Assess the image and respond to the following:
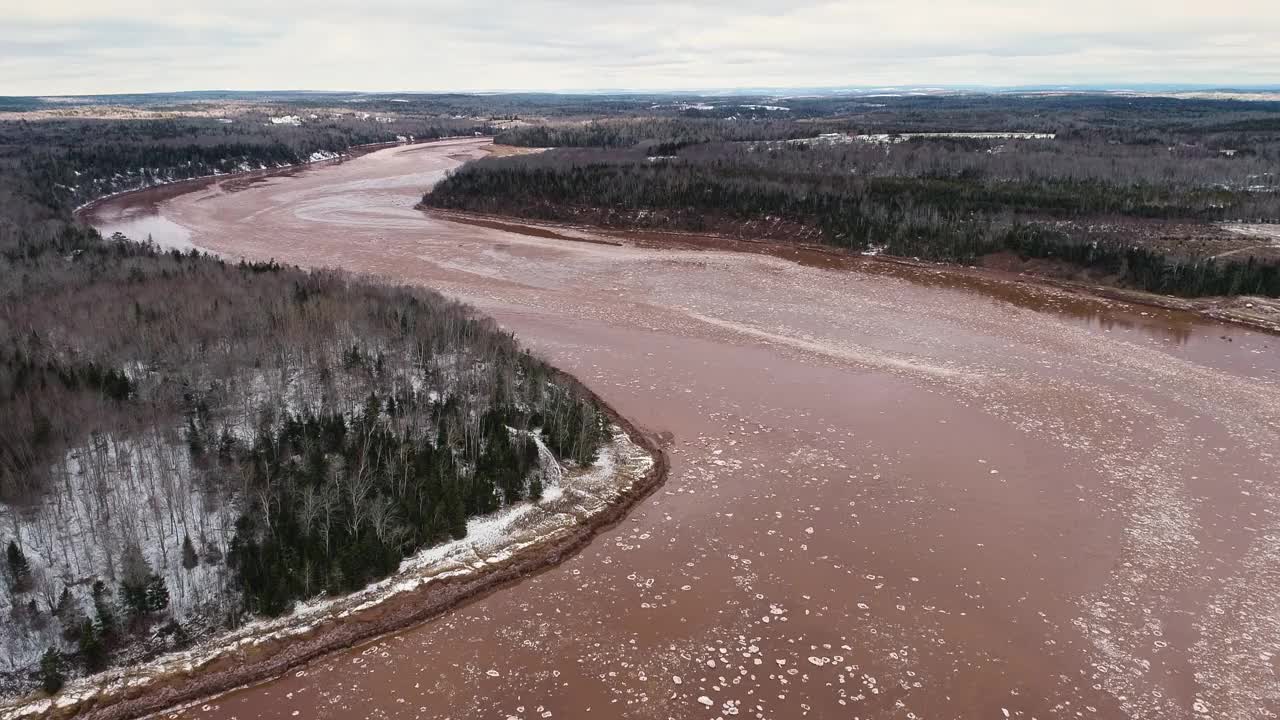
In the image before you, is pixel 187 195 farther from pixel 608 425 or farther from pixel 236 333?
pixel 608 425

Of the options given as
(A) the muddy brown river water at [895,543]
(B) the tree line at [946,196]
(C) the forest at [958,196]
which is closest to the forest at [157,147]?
(B) the tree line at [946,196]

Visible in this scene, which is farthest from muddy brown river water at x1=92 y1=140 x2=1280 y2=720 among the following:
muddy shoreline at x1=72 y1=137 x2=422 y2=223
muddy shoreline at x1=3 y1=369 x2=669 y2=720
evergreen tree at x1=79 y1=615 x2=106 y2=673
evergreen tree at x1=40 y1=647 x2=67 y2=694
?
muddy shoreline at x1=72 y1=137 x2=422 y2=223

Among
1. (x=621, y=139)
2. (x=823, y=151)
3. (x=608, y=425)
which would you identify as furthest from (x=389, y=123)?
(x=608, y=425)

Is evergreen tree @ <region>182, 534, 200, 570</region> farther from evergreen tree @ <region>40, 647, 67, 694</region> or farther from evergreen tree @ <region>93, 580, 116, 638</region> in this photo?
evergreen tree @ <region>40, 647, 67, 694</region>

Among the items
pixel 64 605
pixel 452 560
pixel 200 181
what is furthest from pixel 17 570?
pixel 200 181

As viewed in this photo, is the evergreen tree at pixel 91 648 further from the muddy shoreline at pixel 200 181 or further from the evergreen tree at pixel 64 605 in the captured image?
the muddy shoreline at pixel 200 181
